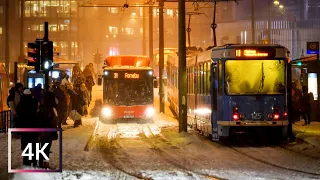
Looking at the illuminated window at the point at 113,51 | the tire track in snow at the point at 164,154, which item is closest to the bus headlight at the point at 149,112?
the tire track in snow at the point at 164,154

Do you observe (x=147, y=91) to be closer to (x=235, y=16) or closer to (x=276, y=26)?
(x=276, y=26)

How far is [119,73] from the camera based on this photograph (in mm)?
31500

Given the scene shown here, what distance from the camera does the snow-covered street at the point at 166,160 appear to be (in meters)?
13.0

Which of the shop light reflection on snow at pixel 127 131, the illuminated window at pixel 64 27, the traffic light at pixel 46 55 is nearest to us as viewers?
the traffic light at pixel 46 55

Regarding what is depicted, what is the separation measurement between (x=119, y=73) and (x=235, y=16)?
7002cm

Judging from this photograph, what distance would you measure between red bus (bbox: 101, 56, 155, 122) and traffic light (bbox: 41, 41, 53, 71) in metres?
14.5

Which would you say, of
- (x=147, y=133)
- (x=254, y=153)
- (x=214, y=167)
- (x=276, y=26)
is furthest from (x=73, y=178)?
(x=276, y=26)

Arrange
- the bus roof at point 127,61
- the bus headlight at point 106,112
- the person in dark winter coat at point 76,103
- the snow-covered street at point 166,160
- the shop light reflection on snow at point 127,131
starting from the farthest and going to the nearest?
the bus roof at point 127,61
the bus headlight at point 106,112
the person in dark winter coat at point 76,103
the shop light reflection on snow at point 127,131
the snow-covered street at point 166,160

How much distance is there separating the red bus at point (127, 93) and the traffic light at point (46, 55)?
14.5 m

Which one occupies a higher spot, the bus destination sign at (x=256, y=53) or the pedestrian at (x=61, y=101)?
the bus destination sign at (x=256, y=53)

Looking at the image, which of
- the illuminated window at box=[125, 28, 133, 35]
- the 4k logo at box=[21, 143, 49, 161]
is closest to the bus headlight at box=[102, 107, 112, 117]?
the 4k logo at box=[21, 143, 49, 161]

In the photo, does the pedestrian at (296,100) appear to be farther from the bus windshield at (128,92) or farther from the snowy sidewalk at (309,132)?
the bus windshield at (128,92)

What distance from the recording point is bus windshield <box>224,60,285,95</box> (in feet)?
64.7

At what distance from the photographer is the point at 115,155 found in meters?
17.4
